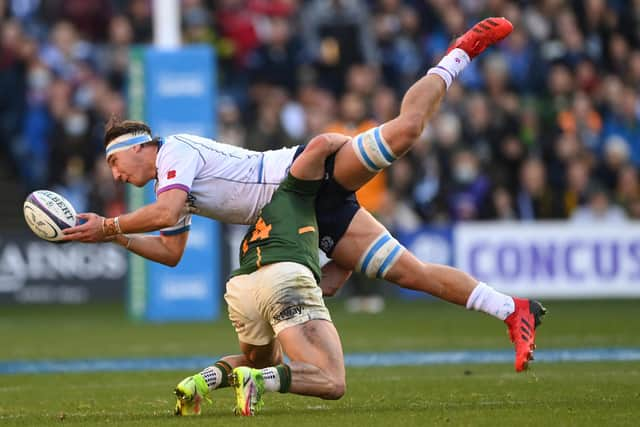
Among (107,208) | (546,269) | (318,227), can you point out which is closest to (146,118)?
(107,208)

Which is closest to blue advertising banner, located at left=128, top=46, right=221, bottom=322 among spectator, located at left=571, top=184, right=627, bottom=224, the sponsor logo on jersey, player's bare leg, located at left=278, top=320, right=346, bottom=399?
spectator, located at left=571, top=184, right=627, bottom=224

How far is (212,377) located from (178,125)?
997 cm

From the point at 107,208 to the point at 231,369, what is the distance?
11.5m

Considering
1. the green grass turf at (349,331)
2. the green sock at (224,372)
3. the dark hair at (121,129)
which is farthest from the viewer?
the green grass turf at (349,331)

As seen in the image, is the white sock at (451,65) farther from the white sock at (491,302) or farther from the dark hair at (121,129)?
the dark hair at (121,129)

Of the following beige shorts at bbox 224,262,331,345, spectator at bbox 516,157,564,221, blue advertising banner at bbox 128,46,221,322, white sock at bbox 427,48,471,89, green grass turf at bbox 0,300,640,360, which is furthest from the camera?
spectator at bbox 516,157,564,221

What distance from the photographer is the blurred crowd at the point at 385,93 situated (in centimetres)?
1991

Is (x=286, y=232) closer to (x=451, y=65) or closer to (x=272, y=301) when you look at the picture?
(x=272, y=301)

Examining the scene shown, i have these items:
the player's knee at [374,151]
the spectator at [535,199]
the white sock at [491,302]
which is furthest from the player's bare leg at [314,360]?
the spectator at [535,199]

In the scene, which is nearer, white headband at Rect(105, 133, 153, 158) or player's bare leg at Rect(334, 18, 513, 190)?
player's bare leg at Rect(334, 18, 513, 190)

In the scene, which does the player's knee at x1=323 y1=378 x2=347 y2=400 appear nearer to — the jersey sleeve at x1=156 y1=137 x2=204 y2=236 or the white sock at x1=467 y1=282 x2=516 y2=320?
the white sock at x1=467 y1=282 x2=516 y2=320

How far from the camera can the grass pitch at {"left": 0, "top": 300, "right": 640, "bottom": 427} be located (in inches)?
312

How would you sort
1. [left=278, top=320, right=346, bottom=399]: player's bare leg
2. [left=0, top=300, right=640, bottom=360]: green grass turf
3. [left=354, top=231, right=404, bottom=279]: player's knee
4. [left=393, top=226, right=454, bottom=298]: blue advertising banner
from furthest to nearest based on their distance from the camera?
[left=393, top=226, right=454, bottom=298]: blue advertising banner → [left=0, top=300, right=640, bottom=360]: green grass turf → [left=354, top=231, right=404, bottom=279]: player's knee → [left=278, top=320, right=346, bottom=399]: player's bare leg

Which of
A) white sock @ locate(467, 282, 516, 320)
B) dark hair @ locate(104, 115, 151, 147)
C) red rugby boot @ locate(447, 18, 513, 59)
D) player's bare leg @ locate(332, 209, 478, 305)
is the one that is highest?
red rugby boot @ locate(447, 18, 513, 59)
